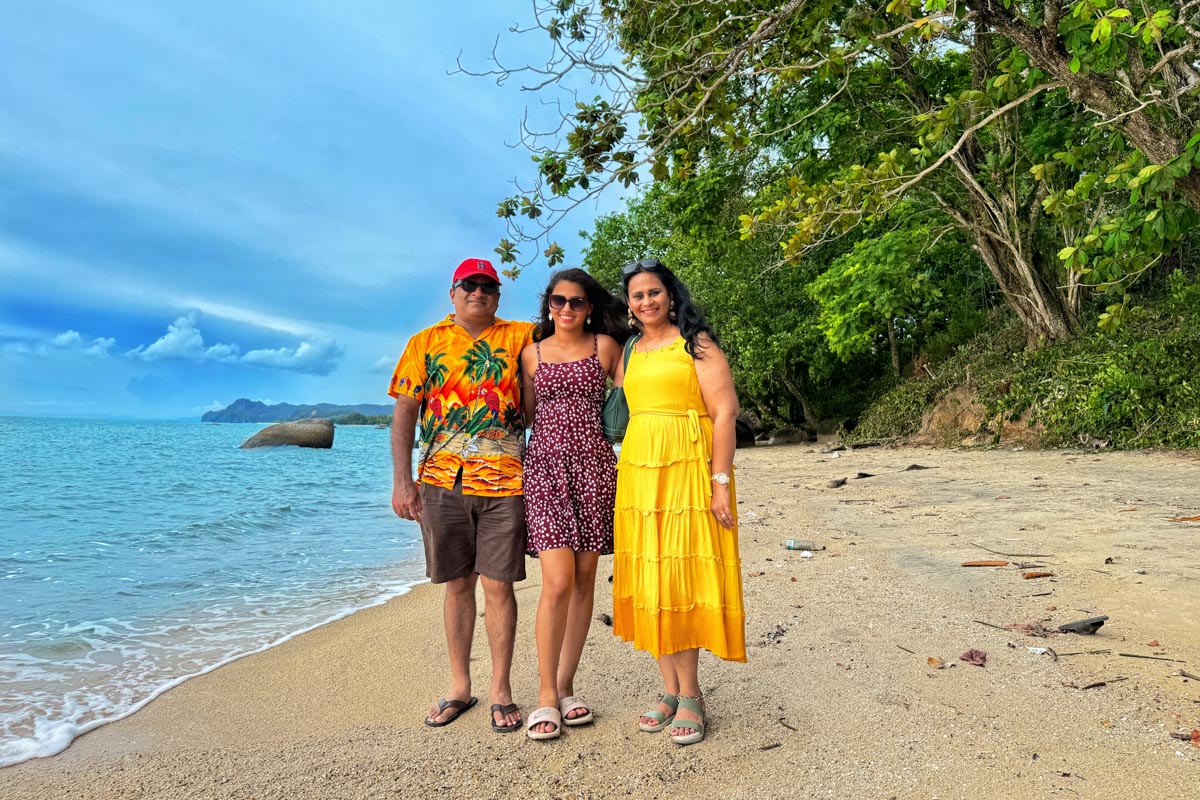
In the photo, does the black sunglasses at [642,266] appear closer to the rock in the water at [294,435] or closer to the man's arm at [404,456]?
the man's arm at [404,456]

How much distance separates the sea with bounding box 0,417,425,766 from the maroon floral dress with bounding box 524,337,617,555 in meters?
2.41

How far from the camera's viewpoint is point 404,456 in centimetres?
337

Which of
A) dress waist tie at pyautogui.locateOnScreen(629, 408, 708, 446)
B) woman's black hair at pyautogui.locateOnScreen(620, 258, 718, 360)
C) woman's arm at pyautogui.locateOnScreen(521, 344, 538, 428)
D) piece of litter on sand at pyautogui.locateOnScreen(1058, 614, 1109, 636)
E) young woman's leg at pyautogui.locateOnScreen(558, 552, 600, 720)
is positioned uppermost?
woman's black hair at pyautogui.locateOnScreen(620, 258, 718, 360)

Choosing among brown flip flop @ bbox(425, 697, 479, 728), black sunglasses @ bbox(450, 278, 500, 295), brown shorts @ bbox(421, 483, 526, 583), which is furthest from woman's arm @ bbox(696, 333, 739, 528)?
brown flip flop @ bbox(425, 697, 479, 728)

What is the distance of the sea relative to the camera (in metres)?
4.31

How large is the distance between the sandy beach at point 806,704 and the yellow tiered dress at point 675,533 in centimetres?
43

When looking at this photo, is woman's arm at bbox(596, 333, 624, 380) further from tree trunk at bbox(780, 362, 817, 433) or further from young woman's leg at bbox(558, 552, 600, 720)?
tree trunk at bbox(780, 362, 817, 433)

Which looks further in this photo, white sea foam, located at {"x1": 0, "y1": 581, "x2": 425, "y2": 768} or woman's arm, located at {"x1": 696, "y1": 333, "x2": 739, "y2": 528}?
white sea foam, located at {"x1": 0, "y1": 581, "x2": 425, "y2": 768}

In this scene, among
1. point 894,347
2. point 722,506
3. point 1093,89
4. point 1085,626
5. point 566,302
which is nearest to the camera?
point 722,506

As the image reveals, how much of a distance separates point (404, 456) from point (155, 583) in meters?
5.56

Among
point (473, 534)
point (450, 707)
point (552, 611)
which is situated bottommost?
point (450, 707)

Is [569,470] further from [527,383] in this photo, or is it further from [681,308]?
[681,308]

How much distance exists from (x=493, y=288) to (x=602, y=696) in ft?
6.22

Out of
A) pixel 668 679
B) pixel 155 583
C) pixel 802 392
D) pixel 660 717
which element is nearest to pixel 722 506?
pixel 668 679
